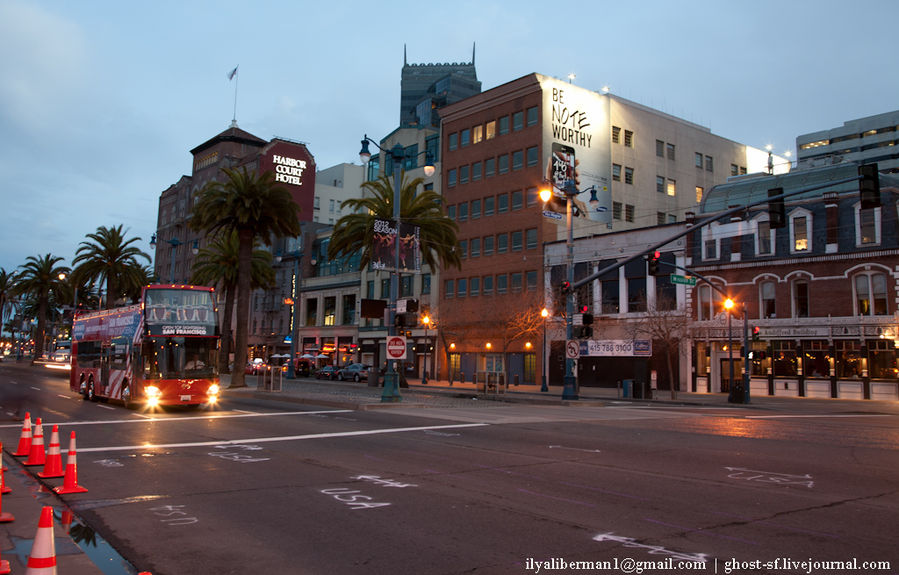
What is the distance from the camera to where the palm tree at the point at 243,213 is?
132ft

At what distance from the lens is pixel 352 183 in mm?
103562

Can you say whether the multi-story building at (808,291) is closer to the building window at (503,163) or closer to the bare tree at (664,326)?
the bare tree at (664,326)

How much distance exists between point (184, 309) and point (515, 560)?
811 inches

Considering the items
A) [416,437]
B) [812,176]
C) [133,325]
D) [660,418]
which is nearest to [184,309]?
[133,325]

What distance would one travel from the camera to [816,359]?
132 ft

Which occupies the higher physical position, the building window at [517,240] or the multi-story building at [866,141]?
the multi-story building at [866,141]

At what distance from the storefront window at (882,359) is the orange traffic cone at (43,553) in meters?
42.4

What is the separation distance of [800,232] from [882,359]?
857cm

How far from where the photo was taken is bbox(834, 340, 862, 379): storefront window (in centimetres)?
3869

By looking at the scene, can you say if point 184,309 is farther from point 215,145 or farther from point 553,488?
point 215,145

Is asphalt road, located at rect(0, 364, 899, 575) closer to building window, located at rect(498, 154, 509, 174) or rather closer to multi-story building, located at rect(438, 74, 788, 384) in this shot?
multi-story building, located at rect(438, 74, 788, 384)

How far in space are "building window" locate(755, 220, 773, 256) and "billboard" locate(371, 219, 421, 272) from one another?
25.9 metres

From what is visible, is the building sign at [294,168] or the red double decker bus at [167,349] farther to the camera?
the building sign at [294,168]

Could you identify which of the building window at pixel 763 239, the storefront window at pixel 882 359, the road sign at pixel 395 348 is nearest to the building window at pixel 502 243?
the building window at pixel 763 239
